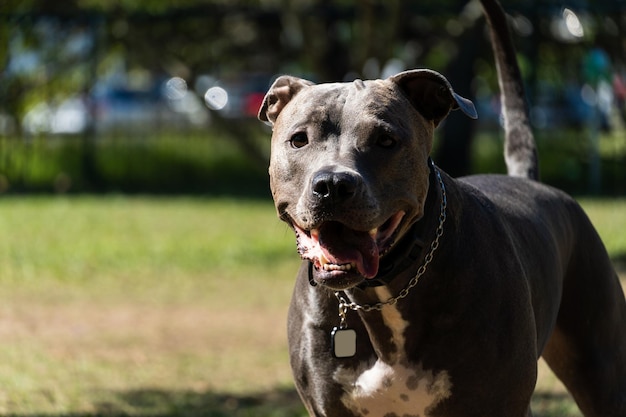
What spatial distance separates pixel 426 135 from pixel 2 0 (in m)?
11.7

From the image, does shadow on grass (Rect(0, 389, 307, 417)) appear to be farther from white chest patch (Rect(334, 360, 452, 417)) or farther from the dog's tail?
white chest patch (Rect(334, 360, 452, 417))

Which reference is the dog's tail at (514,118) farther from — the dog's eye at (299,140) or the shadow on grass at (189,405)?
the shadow on grass at (189,405)

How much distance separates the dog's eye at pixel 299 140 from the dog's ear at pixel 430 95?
1.41ft

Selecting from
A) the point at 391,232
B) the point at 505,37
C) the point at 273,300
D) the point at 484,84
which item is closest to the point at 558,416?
the point at 505,37

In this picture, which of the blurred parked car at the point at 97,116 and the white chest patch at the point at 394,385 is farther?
the blurred parked car at the point at 97,116

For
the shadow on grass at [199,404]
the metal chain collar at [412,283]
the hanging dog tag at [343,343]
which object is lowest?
the shadow on grass at [199,404]

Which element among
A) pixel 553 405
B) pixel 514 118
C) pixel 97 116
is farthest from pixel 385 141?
pixel 97 116

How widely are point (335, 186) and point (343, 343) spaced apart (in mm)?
820

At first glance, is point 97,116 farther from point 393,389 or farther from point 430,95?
point 393,389

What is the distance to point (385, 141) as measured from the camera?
3951 mm

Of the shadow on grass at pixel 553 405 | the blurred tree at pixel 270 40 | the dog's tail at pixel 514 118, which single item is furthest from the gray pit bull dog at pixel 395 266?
the blurred tree at pixel 270 40

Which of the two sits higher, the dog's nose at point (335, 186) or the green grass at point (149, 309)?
the dog's nose at point (335, 186)

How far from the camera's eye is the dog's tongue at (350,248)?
150 inches

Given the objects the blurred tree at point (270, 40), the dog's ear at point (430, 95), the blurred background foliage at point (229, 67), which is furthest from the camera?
the blurred background foliage at point (229, 67)
